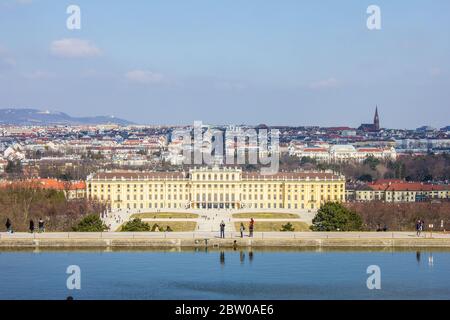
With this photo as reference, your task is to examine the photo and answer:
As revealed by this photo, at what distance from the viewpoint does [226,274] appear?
23844 millimetres

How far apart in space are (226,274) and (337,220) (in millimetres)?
12838

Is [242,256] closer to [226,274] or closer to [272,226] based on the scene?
[226,274]

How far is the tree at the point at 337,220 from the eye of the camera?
3581cm

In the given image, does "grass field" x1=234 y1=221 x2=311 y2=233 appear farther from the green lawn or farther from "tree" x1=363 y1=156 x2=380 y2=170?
"tree" x1=363 y1=156 x2=380 y2=170

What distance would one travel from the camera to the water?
21.5 m

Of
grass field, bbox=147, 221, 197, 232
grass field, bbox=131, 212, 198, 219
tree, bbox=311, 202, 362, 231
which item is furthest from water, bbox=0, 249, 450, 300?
grass field, bbox=131, 212, 198, 219

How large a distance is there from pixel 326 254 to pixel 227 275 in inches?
175

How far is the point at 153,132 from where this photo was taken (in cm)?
17900

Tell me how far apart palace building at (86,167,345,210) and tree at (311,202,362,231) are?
27.2m

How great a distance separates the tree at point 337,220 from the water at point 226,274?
7.84 metres

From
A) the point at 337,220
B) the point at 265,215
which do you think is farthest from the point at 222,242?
the point at 265,215

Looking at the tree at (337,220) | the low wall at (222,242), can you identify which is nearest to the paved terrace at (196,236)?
the low wall at (222,242)
